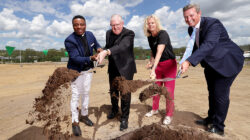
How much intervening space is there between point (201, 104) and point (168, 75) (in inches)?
84.1

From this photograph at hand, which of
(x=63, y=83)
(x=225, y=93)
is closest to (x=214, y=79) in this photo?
(x=225, y=93)

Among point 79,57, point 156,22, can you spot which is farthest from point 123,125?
point 156,22

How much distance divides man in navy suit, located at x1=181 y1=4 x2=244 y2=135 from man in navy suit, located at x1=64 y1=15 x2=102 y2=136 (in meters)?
1.51

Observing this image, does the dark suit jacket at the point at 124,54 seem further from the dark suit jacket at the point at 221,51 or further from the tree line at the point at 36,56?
the tree line at the point at 36,56

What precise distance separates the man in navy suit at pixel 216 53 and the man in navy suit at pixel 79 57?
59.3 inches

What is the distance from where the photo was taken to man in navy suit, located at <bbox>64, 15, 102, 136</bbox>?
2400 mm

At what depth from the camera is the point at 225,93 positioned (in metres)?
2.36

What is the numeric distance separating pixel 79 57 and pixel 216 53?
2.04 meters

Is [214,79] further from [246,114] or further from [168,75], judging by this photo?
[246,114]

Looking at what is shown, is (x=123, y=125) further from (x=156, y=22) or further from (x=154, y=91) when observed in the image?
(x=156, y=22)

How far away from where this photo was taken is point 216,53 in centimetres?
217

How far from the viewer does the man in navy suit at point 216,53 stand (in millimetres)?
2014

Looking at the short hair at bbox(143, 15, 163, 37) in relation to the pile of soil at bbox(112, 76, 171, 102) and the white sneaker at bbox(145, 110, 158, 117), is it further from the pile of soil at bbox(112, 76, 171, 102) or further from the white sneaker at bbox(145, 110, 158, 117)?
the white sneaker at bbox(145, 110, 158, 117)

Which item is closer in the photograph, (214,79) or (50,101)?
(50,101)
